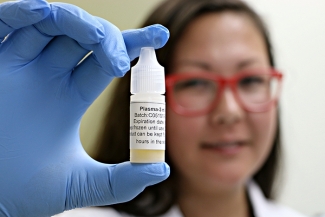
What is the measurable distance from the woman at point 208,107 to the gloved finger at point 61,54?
0.45m

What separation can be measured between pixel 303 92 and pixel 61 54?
3.98 ft

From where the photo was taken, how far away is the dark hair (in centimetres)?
Result: 106

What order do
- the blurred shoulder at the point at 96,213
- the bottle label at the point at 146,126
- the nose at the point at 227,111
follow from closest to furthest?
the bottle label at the point at 146,126 → the nose at the point at 227,111 → the blurred shoulder at the point at 96,213

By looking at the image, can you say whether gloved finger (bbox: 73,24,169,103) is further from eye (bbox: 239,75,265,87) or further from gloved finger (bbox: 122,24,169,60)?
eye (bbox: 239,75,265,87)

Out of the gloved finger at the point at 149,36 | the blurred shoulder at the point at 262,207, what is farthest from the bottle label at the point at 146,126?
the blurred shoulder at the point at 262,207

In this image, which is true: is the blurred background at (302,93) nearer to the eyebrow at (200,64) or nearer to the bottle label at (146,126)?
the eyebrow at (200,64)

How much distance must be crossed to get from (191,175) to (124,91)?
0.32 meters

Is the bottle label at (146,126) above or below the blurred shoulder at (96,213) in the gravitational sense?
above

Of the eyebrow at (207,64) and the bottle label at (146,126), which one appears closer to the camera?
the bottle label at (146,126)

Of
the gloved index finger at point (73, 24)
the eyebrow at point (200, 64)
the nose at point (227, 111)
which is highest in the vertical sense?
the gloved index finger at point (73, 24)

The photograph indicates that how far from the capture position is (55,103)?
2.00 ft

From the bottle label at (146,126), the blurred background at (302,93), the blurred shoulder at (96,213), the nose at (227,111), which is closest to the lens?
the bottle label at (146,126)

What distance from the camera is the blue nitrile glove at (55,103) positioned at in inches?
22.3

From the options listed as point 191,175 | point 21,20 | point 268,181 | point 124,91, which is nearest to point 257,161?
point 191,175
